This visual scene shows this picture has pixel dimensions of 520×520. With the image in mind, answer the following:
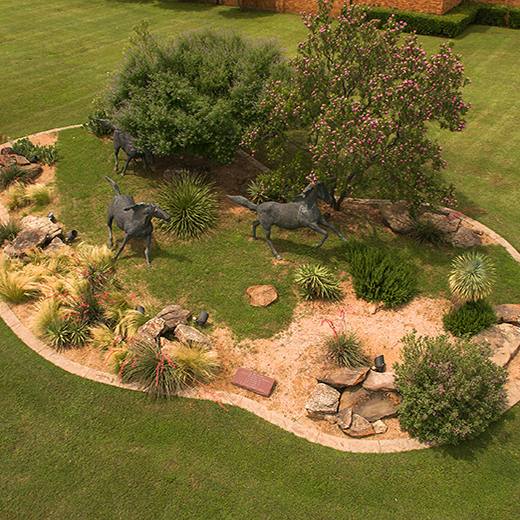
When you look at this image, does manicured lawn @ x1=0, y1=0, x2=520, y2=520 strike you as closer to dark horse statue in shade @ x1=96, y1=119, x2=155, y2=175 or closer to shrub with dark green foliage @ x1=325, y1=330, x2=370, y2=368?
shrub with dark green foliage @ x1=325, y1=330, x2=370, y2=368

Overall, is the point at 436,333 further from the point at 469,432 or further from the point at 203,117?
the point at 203,117

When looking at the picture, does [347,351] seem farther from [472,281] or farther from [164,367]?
[164,367]

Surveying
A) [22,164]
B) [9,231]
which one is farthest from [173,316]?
[22,164]

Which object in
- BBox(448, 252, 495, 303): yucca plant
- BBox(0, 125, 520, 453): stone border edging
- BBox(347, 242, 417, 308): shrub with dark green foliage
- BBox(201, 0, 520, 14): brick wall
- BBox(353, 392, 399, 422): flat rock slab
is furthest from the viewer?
BBox(201, 0, 520, 14): brick wall

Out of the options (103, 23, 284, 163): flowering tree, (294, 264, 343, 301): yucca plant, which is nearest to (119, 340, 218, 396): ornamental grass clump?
(294, 264, 343, 301): yucca plant

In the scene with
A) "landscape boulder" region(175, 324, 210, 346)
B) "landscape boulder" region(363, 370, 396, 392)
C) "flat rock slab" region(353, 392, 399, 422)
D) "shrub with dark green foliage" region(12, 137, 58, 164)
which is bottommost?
"flat rock slab" region(353, 392, 399, 422)
